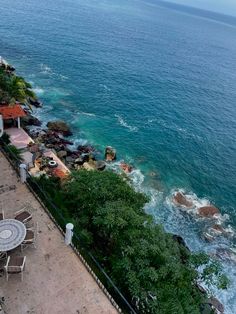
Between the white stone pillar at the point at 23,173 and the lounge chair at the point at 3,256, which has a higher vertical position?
the white stone pillar at the point at 23,173

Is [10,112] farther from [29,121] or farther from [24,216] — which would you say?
[24,216]

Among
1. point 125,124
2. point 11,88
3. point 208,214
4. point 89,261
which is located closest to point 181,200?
point 208,214

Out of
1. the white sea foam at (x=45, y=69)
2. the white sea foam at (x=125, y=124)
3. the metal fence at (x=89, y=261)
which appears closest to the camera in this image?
the metal fence at (x=89, y=261)

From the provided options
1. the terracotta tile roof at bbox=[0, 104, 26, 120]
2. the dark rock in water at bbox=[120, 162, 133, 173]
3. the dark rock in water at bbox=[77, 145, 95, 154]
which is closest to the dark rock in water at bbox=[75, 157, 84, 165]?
the dark rock in water at bbox=[77, 145, 95, 154]

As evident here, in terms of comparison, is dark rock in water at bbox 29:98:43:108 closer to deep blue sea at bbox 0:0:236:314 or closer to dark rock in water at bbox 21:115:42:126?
deep blue sea at bbox 0:0:236:314

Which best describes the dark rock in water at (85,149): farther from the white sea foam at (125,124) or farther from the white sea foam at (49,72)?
the white sea foam at (49,72)

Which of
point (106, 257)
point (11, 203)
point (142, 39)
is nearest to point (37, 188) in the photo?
point (11, 203)

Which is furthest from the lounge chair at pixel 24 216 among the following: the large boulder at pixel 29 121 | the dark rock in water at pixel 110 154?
the large boulder at pixel 29 121

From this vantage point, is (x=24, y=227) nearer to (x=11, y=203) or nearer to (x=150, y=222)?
(x=11, y=203)
